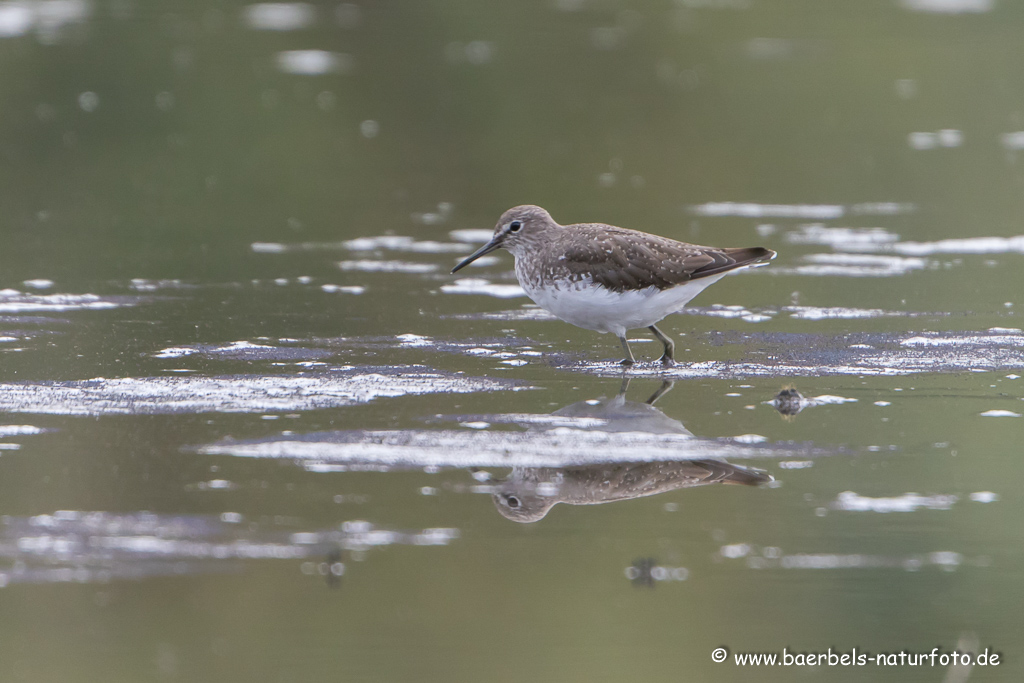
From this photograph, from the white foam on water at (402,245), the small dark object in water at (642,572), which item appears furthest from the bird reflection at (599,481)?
the white foam on water at (402,245)

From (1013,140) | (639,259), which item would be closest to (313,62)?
(1013,140)

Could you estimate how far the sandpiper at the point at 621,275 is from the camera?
27.4ft

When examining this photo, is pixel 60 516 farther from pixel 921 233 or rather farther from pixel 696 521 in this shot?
pixel 921 233

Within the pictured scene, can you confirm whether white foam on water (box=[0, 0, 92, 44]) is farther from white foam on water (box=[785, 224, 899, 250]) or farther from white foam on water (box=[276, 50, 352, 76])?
white foam on water (box=[785, 224, 899, 250])

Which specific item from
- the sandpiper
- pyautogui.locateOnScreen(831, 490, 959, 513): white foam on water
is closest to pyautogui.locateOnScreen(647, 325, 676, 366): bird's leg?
the sandpiper

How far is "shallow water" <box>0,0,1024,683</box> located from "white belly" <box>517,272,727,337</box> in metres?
0.30

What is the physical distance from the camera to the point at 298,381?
312 inches

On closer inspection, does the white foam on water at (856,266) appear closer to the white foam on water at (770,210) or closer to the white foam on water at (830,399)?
the white foam on water at (770,210)

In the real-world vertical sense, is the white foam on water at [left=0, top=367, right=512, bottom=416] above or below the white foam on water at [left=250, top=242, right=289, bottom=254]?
below

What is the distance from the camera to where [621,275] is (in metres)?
8.36

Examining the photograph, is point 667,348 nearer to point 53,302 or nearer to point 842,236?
point 842,236

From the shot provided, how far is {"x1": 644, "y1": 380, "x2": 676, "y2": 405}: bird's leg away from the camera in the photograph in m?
7.69

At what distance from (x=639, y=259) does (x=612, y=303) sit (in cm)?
36

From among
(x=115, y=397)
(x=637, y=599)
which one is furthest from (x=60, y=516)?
(x=637, y=599)
